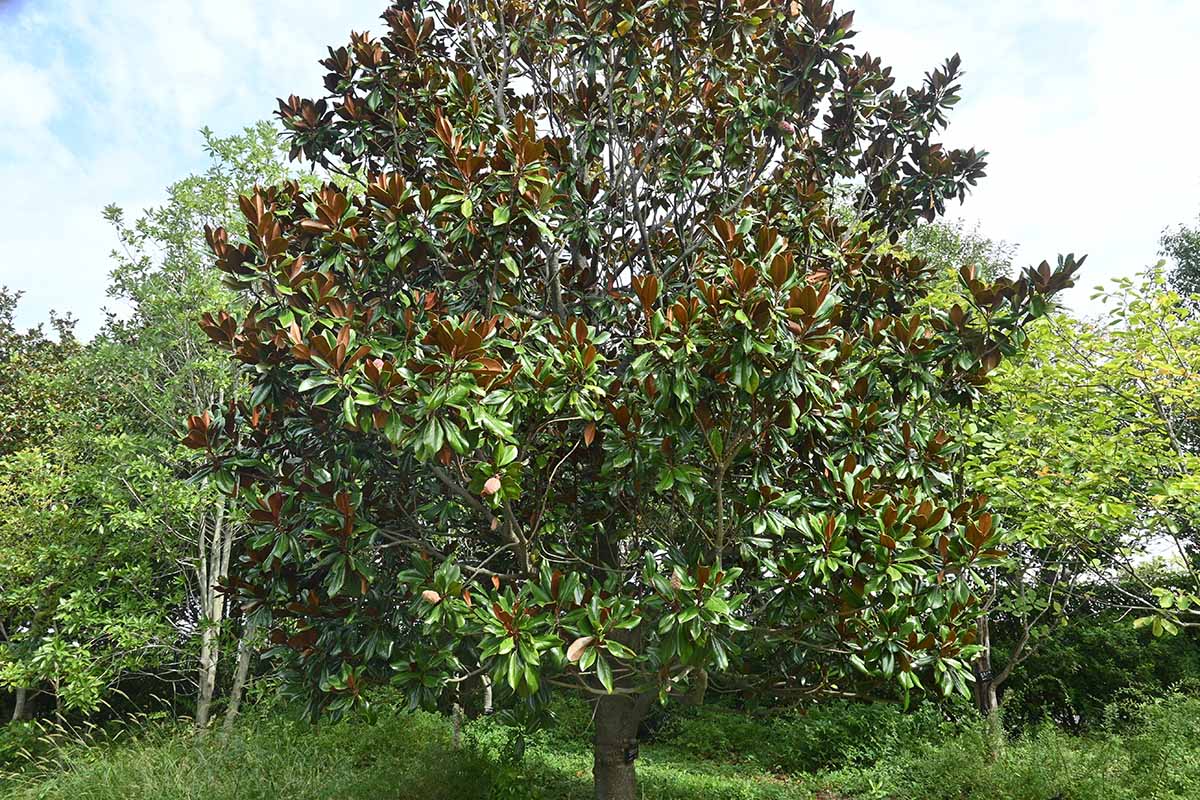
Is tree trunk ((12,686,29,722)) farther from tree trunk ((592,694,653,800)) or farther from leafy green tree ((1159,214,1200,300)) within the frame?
leafy green tree ((1159,214,1200,300))

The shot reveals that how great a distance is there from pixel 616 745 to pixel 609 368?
2830 millimetres

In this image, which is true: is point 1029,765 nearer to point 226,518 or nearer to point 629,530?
point 629,530

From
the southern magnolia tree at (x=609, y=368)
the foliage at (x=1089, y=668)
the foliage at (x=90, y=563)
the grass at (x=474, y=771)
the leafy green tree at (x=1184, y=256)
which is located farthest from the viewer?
the leafy green tree at (x=1184, y=256)

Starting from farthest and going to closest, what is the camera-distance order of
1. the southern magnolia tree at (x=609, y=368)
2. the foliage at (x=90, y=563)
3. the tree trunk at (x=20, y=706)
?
the tree trunk at (x=20, y=706), the foliage at (x=90, y=563), the southern magnolia tree at (x=609, y=368)

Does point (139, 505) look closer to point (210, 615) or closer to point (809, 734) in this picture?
point (210, 615)

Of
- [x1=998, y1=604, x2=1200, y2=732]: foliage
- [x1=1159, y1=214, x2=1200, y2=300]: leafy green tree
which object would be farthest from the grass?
[x1=1159, y1=214, x2=1200, y2=300]: leafy green tree

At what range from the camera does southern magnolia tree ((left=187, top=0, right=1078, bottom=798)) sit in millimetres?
3711

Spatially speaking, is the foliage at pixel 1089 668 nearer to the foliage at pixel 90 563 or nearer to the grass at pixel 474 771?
the grass at pixel 474 771

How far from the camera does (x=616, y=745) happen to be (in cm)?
553

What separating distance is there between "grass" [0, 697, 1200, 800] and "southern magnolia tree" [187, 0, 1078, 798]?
1.66m

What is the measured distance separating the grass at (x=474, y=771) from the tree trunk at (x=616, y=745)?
0.91 m

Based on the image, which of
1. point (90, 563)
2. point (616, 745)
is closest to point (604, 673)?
point (616, 745)

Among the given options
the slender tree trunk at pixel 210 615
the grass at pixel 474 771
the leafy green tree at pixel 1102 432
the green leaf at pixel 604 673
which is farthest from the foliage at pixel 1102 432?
the slender tree trunk at pixel 210 615

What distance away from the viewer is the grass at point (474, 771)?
570 centimetres
